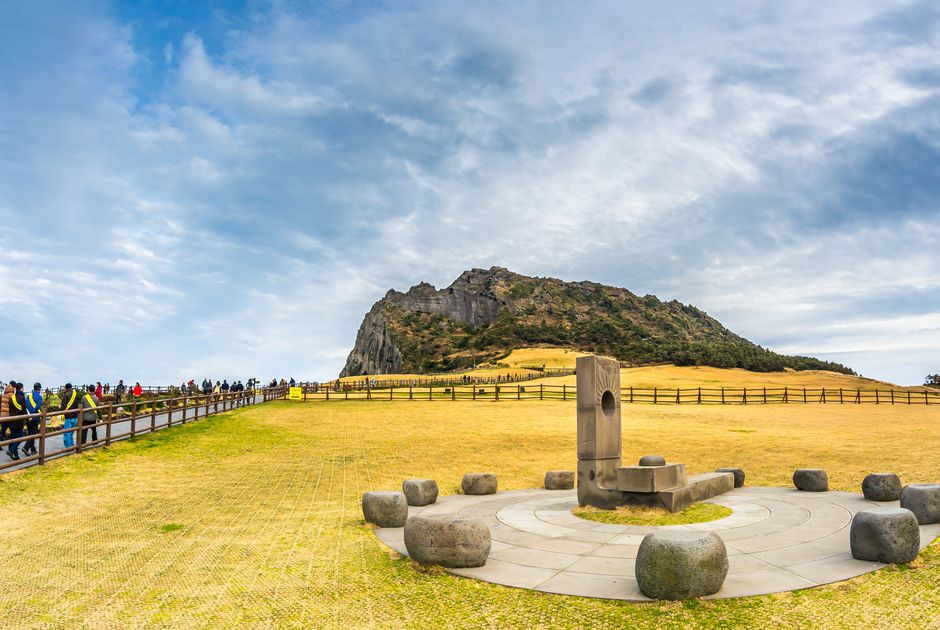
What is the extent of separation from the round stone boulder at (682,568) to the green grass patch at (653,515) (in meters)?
3.37

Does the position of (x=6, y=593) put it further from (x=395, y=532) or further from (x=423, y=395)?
(x=423, y=395)

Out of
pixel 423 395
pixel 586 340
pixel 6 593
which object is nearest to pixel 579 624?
pixel 6 593

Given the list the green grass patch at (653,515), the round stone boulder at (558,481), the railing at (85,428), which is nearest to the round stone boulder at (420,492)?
the green grass patch at (653,515)

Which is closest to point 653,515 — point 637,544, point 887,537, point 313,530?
point 637,544

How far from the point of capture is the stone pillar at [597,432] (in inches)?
447

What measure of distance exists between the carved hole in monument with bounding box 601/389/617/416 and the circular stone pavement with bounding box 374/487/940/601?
6.01 ft

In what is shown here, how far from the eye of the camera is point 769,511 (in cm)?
1005

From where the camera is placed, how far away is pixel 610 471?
38.9 feet

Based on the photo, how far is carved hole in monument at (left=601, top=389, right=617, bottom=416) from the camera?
40.3 feet

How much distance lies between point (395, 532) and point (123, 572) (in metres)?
3.65

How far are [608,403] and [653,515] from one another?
2.77 m

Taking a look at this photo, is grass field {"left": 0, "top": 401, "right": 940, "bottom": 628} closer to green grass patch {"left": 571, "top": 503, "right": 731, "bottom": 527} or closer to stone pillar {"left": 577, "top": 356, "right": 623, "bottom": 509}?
green grass patch {"left": 571, "top": 503, "right": 731, "bottom": 527}

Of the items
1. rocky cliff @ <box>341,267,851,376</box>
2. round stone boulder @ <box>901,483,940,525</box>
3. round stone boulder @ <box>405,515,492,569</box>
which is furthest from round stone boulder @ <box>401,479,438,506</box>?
rocky cliff @ <box>341,267,851,376</box>

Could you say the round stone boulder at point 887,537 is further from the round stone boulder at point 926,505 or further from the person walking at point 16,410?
the person walking at point 16,410
